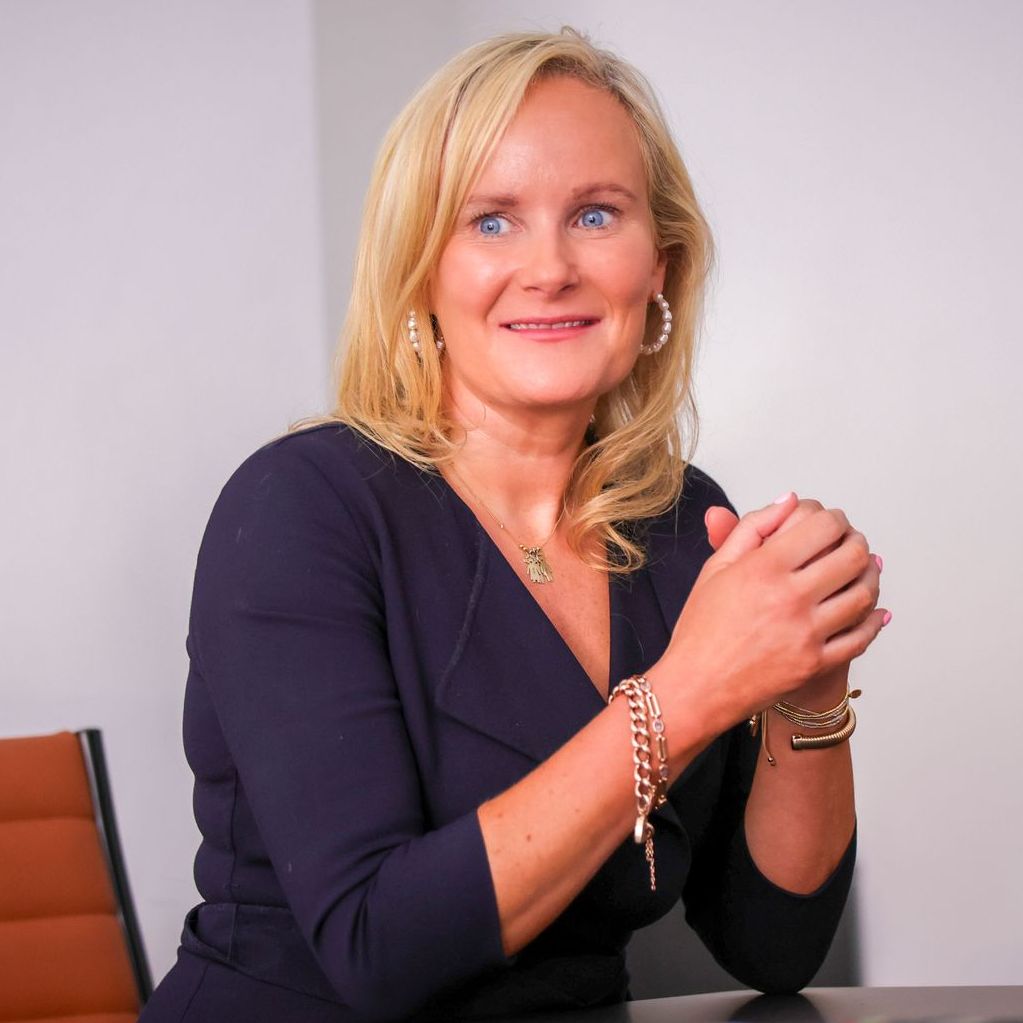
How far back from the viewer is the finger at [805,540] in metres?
1.11

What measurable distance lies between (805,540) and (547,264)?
0.44m

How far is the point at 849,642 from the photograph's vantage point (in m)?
1.14

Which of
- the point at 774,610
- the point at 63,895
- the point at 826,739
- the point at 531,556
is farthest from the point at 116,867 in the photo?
the point at 774,610

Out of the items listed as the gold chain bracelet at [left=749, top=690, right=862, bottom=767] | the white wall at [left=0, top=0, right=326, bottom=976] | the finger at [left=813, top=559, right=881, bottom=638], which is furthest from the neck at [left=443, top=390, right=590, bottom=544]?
the white wall at [left=0, top=0, right=326, bottom=976]

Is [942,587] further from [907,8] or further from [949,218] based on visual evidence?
[907,8]

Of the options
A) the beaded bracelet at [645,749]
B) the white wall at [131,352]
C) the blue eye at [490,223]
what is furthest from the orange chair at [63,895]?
the beaded bracelet at [645,749]

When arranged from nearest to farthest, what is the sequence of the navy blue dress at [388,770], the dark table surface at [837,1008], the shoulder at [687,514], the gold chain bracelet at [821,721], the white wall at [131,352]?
the dark table surface at [837,1008], the navy blue dress at [388,770], the gold chain bracelet at [821,721], the shoulder at [687,514], the white wall at [131,352]

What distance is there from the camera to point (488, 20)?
2877 millimetres

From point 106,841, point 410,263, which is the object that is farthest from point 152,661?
point 410,263

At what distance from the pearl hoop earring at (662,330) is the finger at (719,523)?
1.39 feet

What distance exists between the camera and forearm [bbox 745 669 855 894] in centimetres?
136

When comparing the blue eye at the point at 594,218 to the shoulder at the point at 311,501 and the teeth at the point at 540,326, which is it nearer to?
the teeth at the point at 540,326

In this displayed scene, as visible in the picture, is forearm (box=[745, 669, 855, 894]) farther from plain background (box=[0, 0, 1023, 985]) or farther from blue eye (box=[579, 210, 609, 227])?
blue eye (box=[579, 210, 609, 227])

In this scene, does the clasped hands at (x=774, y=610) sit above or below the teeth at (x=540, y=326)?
below
